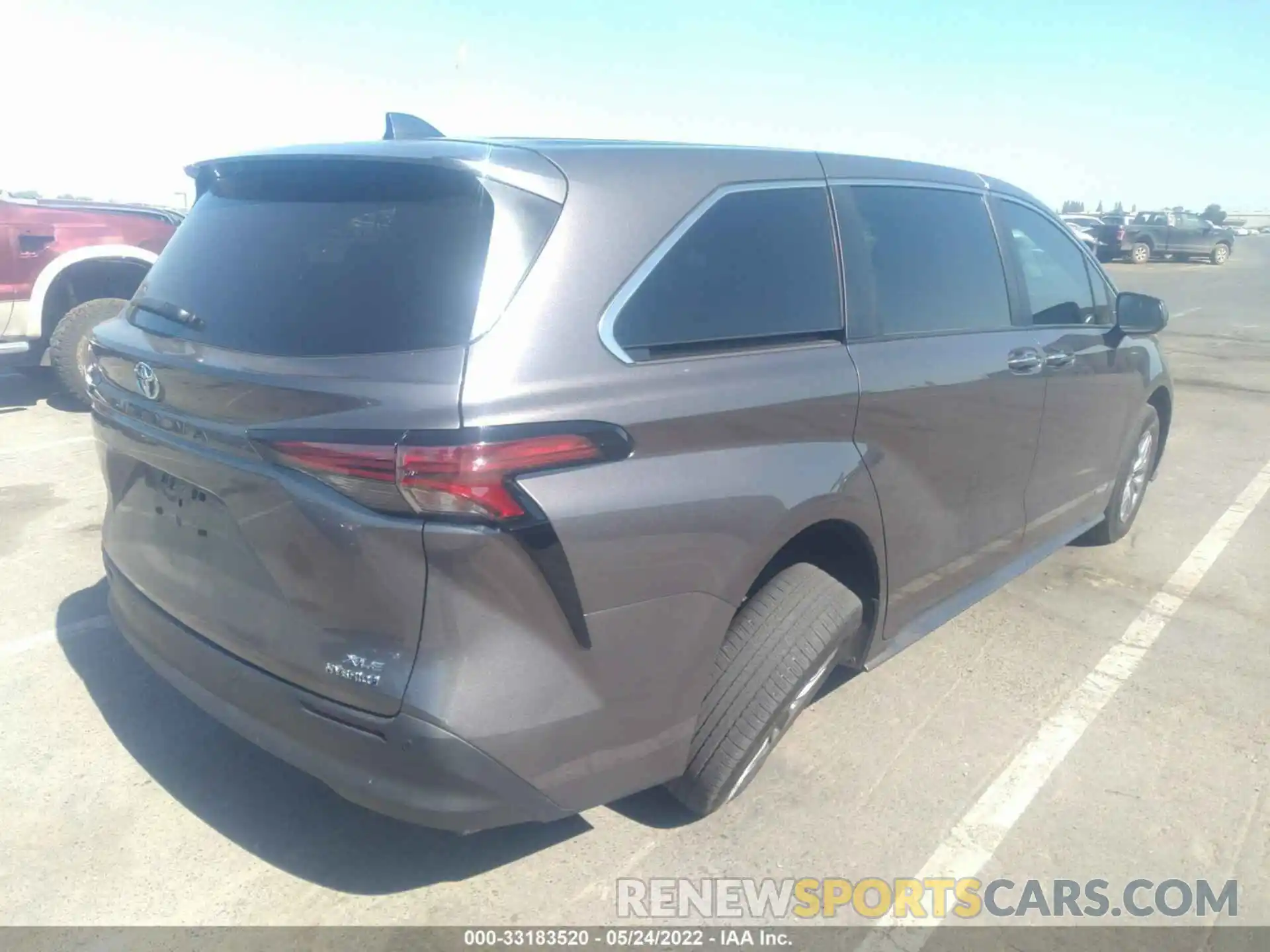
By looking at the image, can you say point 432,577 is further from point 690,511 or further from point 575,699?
point 690,511

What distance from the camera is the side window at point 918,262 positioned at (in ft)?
10.1

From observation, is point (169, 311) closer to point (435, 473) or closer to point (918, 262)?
point (435, 473)

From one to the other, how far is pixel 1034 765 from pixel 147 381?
2938mm

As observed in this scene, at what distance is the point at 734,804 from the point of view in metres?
2.96

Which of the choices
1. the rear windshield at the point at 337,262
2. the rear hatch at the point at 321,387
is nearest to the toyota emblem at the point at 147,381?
the rear hatch at the point at 321,387

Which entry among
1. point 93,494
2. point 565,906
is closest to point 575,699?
point 565,906

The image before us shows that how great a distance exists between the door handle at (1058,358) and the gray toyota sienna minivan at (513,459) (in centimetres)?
103

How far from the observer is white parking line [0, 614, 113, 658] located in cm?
371

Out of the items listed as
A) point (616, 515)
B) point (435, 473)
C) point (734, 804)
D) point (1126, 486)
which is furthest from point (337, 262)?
point (1126, 486)

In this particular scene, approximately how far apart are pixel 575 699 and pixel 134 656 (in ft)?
7.44

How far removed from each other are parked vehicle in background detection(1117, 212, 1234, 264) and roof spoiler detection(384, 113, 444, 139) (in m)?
35.4

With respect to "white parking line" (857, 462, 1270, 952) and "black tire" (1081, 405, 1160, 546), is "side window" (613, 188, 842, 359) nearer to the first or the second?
"white parking line" (857, 462, 1270, 952)

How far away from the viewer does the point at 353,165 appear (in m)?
2.40

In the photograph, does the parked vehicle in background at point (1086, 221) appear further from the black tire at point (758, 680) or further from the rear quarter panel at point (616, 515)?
the rear quarter panel at point (616, 515)
